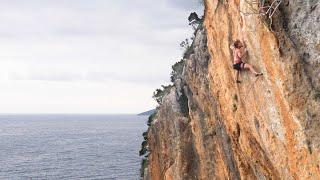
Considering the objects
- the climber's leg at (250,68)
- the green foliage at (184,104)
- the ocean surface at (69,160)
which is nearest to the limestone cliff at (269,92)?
the climber's leg at (250,68)

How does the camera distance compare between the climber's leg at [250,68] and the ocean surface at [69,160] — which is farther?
the ocean surface at [69,160]

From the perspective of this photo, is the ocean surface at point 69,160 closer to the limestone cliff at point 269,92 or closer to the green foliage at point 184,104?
the green foliage at point 184,104

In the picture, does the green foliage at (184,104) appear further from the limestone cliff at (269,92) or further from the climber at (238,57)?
the climber at (238,57)

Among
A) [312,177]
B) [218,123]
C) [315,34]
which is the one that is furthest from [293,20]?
[218,123]

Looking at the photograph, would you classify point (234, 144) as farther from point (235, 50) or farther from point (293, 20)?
point (293, 20)

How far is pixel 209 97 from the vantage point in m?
29.6

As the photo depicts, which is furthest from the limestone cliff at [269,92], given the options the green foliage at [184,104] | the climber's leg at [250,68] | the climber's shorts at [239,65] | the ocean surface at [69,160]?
the ocean surface at [69,160]

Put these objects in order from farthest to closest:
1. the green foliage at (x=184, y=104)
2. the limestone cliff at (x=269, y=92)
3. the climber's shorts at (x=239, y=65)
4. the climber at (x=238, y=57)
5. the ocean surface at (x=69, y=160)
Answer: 1. the ocean surface at (x=69, y=160)
2. the green foliage at (x=184, y=104)
3. the climber's shorts at (x=239, y=65)
4. the climber at (x=238, y=57)
5. the limestone cliff at (x=269, y=92)

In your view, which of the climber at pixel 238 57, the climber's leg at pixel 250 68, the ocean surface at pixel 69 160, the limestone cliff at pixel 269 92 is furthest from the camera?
the ocean surface at pixel 69 160

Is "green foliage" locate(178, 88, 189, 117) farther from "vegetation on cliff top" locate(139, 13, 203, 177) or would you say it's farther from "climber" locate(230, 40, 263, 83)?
"climber" locate(230, 40, 263, 83)

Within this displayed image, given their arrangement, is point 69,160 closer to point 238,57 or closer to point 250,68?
point 238,57

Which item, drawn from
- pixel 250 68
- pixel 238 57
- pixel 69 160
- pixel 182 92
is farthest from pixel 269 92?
pixel 69 160

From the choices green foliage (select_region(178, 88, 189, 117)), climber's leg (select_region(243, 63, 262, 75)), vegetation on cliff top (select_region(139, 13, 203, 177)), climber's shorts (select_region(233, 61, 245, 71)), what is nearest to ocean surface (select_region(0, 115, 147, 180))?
vegetation on cliff top (select_region(139, 13, 203, 177))

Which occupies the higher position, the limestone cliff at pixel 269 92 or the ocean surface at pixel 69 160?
the limestone cliff at pixel 269 92
